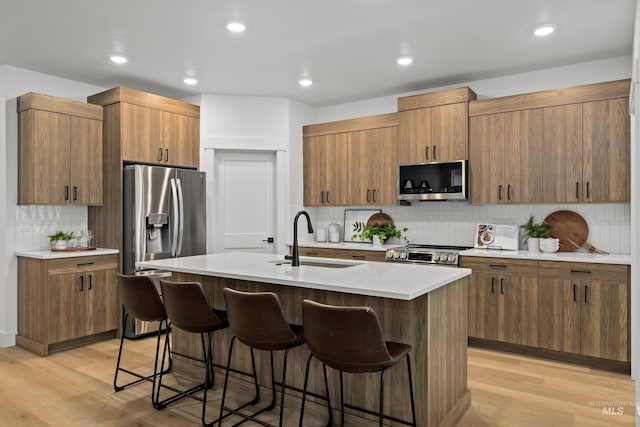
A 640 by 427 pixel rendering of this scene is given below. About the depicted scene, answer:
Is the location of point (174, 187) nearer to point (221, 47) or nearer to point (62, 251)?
point (62, 251)

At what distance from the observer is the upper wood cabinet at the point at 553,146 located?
379cm

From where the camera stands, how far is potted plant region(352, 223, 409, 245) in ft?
16.9

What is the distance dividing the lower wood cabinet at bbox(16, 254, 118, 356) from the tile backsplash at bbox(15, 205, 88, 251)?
22 cm

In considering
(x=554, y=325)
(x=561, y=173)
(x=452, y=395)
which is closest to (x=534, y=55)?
(x=561, y=173)

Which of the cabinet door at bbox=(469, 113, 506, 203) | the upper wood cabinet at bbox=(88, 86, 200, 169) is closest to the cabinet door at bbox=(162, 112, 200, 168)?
the upper wood cabinet at bbox=(88, 86, 200, 169)

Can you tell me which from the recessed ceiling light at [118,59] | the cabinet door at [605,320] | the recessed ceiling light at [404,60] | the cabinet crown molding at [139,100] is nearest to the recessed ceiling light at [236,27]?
the recessed ceiling light at [118,59]

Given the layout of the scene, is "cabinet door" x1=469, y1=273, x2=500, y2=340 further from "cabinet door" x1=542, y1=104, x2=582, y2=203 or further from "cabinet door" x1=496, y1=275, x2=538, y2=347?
"cabinet door" x1=542, y1=104, x2=582, y2=203

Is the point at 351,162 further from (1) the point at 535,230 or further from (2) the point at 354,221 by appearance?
(1) the point at 535,230

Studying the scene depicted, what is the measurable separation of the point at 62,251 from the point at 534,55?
16.0 ft

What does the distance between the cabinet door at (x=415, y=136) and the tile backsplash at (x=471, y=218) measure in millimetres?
634

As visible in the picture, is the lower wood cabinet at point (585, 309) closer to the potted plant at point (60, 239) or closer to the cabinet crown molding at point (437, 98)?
the cabinet crown molding at point (437, 98)

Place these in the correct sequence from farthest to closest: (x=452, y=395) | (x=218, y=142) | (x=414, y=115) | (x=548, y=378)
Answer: (x=218, y=142), (x=414, y=115), (x=548, y=378), (x=452, y=395)

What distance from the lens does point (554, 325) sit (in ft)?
12.4

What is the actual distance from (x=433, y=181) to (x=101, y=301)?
3.64 meters
